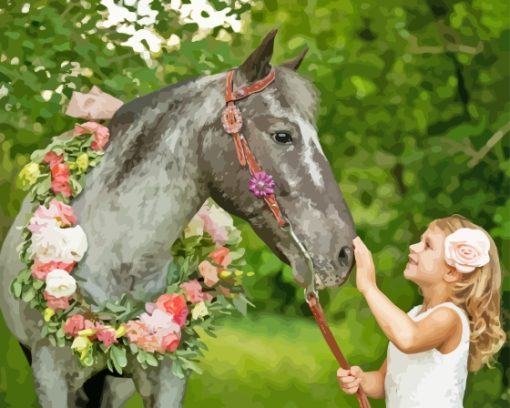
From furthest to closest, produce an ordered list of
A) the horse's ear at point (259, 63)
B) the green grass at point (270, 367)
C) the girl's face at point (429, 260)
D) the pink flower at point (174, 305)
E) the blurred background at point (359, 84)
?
the green grass at point (270, 367)
the blurred background at point (359, 84)
the girl's face at point (429, 260)
the pink flower at point (174, 305)
the horse's ear at point (259, 63)

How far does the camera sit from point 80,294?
2377 millimetres

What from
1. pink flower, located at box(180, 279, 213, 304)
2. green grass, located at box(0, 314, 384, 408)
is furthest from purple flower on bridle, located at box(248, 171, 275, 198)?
green grass, located at box(0, 314, 384, 408)

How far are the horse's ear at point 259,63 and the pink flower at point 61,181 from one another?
58 centimetres

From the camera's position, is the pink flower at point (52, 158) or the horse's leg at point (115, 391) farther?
the horse's leg at point (115, 391)

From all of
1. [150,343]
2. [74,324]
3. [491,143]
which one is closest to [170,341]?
[150,343]

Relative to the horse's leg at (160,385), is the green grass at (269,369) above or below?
below

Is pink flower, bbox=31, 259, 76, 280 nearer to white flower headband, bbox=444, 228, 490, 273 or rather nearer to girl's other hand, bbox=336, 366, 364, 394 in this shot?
girl's other hand, bbox=336, 366, 364, 394

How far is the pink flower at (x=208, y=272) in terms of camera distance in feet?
8.23

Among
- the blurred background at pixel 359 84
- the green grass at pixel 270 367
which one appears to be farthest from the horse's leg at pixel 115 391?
the green grass at pixel 270 367

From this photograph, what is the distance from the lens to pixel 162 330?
2.36 meters

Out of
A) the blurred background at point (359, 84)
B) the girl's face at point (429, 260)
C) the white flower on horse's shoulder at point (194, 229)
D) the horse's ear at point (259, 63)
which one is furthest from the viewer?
the blurred background at point (359, 84)

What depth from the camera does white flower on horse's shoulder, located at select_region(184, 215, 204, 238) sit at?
2.62 m

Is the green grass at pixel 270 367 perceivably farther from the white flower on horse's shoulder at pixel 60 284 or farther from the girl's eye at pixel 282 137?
the girl's eye at pixel 282 137

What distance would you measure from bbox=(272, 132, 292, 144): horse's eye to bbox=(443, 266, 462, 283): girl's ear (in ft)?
2.04
